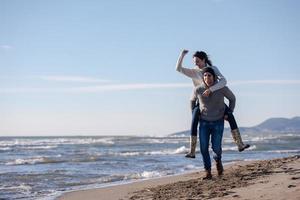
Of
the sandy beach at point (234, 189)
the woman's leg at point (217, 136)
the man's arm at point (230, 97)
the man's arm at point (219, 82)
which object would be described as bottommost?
the sandy beach at point (234, 189)

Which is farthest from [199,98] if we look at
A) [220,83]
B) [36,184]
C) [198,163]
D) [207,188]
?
[198,163]

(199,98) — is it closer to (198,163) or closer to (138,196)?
(138,196)

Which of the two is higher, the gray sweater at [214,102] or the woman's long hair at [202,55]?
the woman's long hair at [202,55]

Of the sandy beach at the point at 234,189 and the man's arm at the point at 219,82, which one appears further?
the man's arm at the point at 219,82

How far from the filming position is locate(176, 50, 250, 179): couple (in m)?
6.48

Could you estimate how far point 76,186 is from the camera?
374 inches

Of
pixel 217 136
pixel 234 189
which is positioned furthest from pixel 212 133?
pixel 234 189

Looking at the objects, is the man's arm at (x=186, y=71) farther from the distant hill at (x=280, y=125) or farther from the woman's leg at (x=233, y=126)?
the distant hill at (x=280, y=125)

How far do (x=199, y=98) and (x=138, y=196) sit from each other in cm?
155

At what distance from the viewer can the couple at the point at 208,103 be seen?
648 centimetres

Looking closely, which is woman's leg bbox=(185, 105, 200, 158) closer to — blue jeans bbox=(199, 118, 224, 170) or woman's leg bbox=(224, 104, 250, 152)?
blue jeans bbox=(199, 118, 224, 170)

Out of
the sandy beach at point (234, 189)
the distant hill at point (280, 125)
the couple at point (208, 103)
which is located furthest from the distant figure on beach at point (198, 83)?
the distant hill at point (280, 125)

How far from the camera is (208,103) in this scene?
6535 mm

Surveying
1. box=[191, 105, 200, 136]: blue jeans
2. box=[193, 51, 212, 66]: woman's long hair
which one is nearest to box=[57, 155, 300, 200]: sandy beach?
box=[191, 105, 200, 136]: blue jeans
